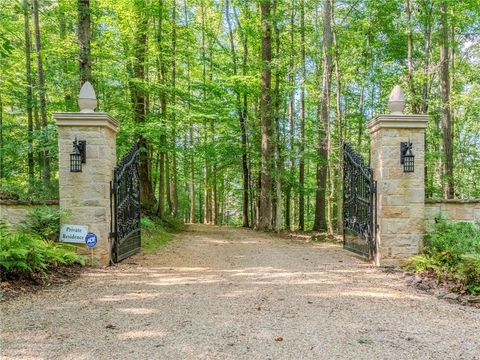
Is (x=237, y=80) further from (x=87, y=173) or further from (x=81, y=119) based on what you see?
(x=87, y=173)

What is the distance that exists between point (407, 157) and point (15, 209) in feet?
18.8

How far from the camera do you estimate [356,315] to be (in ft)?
10.9

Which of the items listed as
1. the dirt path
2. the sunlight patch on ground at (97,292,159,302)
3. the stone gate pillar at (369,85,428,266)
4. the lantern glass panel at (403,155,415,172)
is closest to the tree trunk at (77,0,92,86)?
the dirt path

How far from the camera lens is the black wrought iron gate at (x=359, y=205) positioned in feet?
19.2

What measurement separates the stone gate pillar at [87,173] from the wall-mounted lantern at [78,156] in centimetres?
4

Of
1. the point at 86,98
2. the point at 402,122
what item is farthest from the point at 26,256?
the point at 402,122

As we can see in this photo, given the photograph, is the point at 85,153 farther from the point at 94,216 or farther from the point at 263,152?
the point at 263,152

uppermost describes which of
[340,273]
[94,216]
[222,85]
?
[222,85]

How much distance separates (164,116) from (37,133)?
12.4 feet

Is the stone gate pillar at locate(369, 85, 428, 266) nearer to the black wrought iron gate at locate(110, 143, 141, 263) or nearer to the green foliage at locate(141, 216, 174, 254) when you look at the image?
the black wrought iron gate at locate(110, 143, 141, 263)

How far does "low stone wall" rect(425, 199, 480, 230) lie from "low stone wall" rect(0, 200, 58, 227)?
18.9 feet

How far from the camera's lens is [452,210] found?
5633 millimetres

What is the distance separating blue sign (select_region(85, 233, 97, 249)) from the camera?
17.1 feet

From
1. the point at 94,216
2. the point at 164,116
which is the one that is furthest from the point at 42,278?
the point at 164,116
